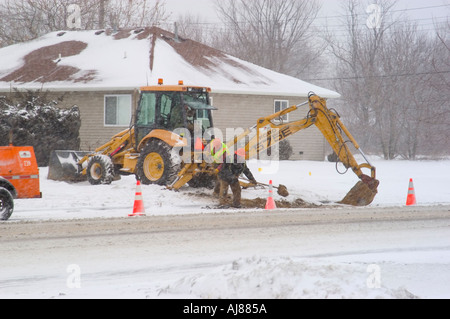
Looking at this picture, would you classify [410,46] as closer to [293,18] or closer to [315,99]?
[293,18]

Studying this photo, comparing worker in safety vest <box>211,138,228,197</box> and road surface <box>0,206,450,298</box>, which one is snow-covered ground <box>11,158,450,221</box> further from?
road surface <box>0,206,450,298</box>

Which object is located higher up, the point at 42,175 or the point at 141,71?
the point at 141,71

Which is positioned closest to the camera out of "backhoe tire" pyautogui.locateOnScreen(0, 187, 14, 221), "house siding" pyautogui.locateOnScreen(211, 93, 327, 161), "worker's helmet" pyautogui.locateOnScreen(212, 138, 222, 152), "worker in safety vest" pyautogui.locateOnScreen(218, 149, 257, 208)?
"backhoe tire" pyautogui.locateOnScreen(0, 187, 14, 221)

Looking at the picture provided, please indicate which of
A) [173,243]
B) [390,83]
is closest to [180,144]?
[173,243]

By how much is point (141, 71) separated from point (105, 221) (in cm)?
1861

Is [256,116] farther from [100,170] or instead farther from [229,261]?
[229,261]

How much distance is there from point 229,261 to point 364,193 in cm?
887

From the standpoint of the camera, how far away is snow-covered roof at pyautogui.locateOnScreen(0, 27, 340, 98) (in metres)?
30.8

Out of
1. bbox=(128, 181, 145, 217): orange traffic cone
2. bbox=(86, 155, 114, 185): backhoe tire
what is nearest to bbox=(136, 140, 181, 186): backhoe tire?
bbox=(86, 155, 114, 185): backhoe tire

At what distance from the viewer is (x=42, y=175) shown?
829 inches

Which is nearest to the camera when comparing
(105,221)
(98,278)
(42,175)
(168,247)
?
(98,278)

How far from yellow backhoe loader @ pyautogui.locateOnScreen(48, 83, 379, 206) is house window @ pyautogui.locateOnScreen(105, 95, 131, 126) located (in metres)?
10.9

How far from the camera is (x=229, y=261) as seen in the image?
9180mm

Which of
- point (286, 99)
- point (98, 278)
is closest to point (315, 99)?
point (98, 278)
